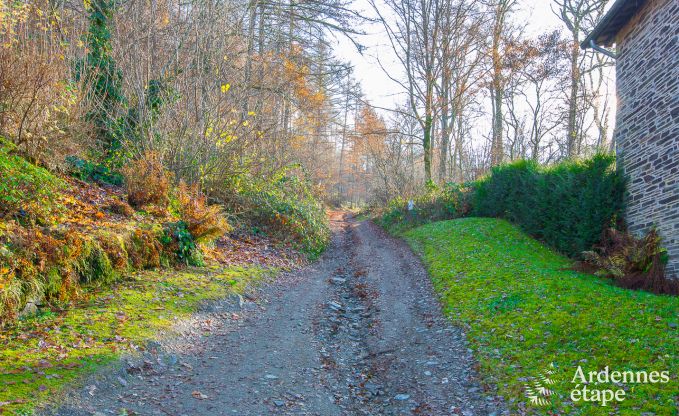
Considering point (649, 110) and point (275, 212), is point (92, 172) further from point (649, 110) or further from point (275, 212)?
point (649, 110)

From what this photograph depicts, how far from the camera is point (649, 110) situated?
30.2 ft

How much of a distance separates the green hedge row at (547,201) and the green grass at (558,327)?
1.38 meters

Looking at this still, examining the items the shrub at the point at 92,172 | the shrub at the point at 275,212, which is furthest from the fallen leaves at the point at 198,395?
the shrub at the point at 275,212

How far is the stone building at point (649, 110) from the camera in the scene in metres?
8.33

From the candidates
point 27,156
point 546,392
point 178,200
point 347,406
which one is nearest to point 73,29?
point 27,156

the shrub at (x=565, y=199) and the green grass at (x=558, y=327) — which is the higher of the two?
the shrub at (x=565, y=199)

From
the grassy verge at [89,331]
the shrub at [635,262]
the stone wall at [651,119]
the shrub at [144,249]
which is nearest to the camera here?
the grassy verge at [89,331]

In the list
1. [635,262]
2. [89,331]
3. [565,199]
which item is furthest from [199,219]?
[565,199]

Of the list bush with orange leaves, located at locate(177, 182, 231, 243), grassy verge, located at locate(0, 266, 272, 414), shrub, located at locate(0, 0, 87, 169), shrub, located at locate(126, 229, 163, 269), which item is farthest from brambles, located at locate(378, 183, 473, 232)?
shrub, located at locate(0, 0, 87, 169)

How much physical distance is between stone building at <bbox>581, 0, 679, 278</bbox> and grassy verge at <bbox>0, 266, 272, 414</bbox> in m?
8.40

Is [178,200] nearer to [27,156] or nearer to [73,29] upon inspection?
[27,156]

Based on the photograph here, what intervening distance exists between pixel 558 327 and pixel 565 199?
6.60 metres

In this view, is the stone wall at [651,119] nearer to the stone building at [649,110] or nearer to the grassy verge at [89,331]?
the stone building at [649,110]

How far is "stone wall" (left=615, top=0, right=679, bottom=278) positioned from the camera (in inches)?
327
